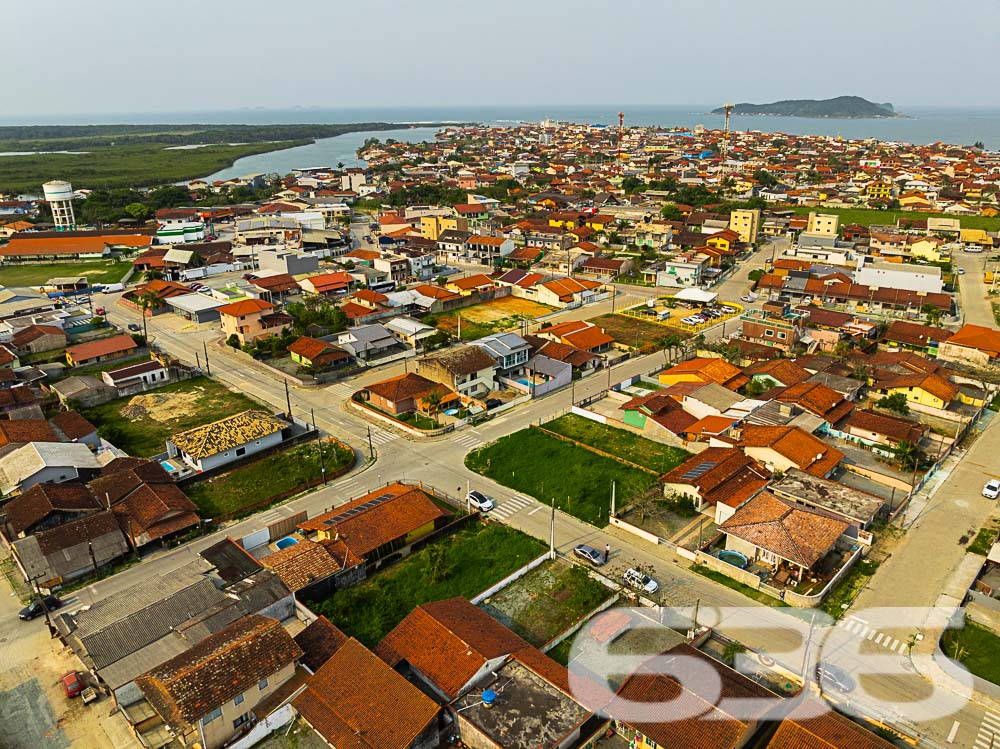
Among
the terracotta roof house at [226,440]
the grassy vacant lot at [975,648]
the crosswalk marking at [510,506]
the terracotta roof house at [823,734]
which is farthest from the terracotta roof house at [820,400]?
the terracotta roof house at [226,440]

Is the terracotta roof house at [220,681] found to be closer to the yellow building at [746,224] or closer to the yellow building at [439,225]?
the yellow building at [439,225]

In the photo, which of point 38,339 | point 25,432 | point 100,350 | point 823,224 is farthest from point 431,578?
A: point 823,224

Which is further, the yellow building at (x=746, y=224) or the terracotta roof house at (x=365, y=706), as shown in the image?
the yellow building at (x=746, y=224)

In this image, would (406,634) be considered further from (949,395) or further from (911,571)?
(949,395)

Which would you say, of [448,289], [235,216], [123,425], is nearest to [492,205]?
[235,216]

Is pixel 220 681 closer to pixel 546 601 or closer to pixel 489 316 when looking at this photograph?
pixel 546 601

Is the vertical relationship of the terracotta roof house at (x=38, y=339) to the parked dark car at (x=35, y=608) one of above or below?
above

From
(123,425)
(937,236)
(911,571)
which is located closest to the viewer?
(911,571)

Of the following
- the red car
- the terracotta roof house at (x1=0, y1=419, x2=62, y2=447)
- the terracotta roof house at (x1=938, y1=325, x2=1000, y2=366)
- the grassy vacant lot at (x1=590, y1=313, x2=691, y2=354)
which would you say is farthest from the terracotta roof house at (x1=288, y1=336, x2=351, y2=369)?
the terracotta roof house at (x1=938, y1=325, x2=1000, y2=366)
